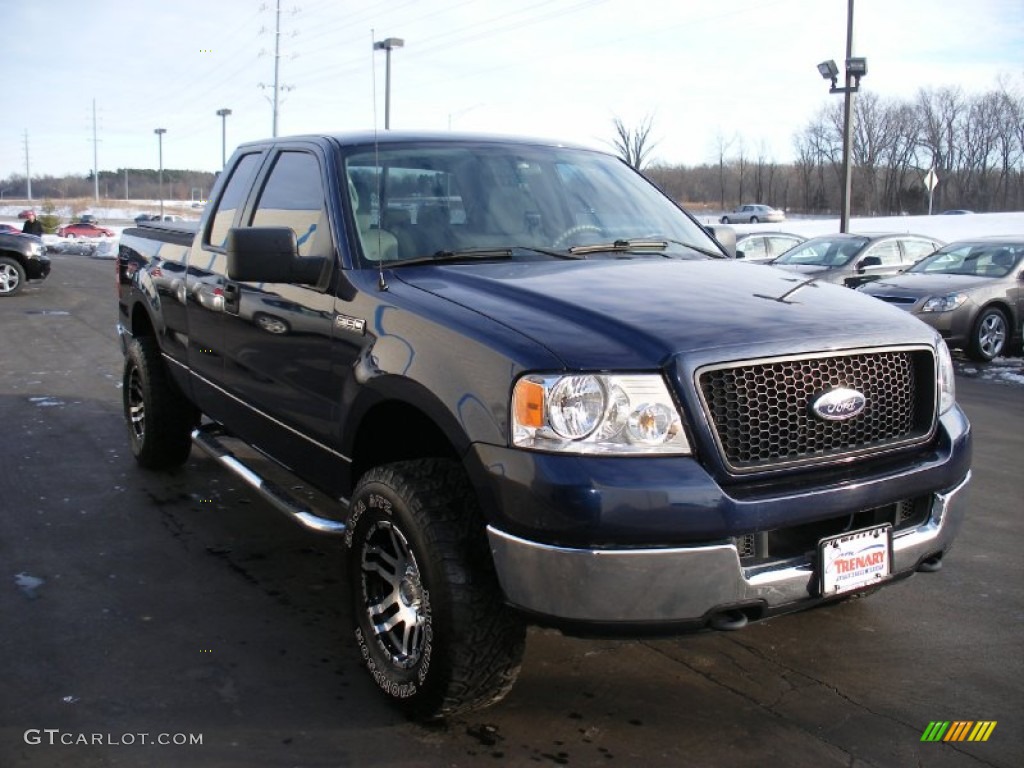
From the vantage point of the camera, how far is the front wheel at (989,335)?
1209cm

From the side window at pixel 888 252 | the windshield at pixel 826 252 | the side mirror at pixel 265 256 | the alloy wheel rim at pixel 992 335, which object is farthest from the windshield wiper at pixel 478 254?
the side window at pixel 888 252

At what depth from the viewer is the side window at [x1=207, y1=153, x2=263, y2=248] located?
16.8 feet

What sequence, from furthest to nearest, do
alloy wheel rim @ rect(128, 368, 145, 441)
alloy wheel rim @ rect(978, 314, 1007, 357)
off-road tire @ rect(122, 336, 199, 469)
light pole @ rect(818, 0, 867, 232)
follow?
light pole @ rect(818, 0, 867, 232), alloy wheel rim @ rect(978, 314, 1007, 357), alloy wheel rim @ rect(128, 368, 145, 441), off-road tire @ rect(122, 336, 199, 469)

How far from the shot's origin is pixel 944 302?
472 inches

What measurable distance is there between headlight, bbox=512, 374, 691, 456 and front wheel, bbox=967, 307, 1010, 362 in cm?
1050

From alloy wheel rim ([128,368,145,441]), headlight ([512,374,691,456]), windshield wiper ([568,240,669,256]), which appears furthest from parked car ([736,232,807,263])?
headlight ([512,374,691,456])

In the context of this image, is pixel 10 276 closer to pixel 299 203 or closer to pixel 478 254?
pixel 299 203

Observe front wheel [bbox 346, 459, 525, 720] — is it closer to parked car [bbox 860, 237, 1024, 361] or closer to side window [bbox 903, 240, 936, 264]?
parked car [bbox 860, 237, 1024, 361]

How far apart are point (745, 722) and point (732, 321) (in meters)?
1.28

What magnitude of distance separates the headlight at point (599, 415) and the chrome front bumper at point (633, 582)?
0.28m

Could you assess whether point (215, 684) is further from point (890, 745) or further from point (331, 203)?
point (890, 745)

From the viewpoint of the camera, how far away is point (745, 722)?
3275 mm

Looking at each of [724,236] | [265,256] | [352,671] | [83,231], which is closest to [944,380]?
[724,236]

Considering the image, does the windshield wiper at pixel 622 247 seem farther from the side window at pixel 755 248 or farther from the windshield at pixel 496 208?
the side window at pixel 755 248
